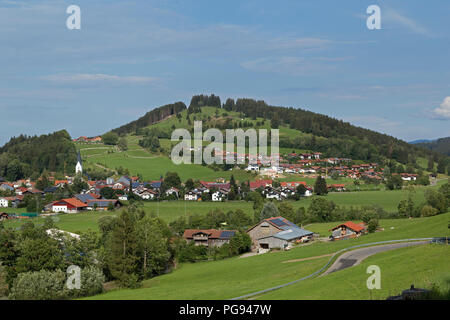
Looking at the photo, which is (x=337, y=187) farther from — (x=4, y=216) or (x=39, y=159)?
(x=39, y=159)

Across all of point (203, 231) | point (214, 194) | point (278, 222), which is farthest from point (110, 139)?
point (278, 222)

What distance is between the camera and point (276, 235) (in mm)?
53750

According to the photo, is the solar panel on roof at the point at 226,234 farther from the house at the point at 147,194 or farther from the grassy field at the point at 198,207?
the house at the point at 147,194

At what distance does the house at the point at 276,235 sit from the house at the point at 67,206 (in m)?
45.2

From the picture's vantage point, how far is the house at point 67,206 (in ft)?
286

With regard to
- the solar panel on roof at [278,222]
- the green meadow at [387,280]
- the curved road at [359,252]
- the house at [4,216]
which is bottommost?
the house at [4,216]

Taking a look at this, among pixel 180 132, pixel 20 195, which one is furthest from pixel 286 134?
pixel 20 195

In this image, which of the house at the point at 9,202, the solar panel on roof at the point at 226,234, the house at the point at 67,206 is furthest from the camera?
the house at the point at 9,202

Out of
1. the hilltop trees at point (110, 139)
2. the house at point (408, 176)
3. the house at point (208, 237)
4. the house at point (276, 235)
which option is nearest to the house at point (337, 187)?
the house at point (408, 176)

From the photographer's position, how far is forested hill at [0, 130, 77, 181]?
13562cm

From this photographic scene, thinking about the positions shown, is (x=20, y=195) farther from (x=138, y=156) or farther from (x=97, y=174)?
(x=138, y=156)

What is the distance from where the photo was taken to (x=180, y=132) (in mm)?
197125

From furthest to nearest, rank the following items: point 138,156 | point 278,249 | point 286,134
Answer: point 286,134 → point 138,156 → point 278,249
